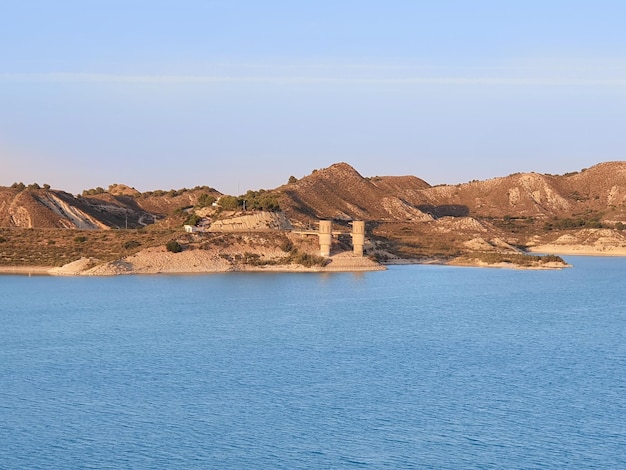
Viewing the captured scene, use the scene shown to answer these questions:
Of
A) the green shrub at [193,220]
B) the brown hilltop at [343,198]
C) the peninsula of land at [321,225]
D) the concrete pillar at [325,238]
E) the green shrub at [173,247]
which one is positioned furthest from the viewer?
the brown hilltop at [343,198]

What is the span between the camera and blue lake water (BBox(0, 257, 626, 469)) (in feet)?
85.5

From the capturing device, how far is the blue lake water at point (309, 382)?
85.5 feet

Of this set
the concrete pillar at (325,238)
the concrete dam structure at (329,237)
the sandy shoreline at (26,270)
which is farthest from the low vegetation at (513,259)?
the sandy shoreline at (26,270)

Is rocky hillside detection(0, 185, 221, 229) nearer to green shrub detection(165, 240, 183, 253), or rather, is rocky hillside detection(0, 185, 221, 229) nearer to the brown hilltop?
the brown hilltop

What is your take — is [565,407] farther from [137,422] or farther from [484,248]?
[484,248]

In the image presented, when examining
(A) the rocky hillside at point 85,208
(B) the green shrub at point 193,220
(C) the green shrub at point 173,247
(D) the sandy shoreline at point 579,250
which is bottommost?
(D) the sandy shoreline at point 579,250

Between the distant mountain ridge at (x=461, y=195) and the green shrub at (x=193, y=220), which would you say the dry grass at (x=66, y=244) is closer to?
the green shrub at (x=193, y=220)

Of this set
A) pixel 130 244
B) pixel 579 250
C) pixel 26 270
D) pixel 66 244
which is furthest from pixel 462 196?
pixel 26 270

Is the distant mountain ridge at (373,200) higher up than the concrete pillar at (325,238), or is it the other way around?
the distant mountain ridge at (373,200)

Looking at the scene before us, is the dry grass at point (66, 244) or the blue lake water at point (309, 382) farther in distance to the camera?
the dry grass at point (66, 244)

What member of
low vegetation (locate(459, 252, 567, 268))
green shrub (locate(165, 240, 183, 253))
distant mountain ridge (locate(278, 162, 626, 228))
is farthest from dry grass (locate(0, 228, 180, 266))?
distant mountain ridge (locate(278, 162, 626, 228))

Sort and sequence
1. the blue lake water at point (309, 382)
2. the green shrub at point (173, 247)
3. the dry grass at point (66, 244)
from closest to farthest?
the blue lake water at point (309, 382) → the green shrub at point (173, 247) → the dry grass at point (66, 244)

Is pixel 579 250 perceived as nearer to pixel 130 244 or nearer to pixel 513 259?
pixel 513 259

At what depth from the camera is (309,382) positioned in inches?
1346
